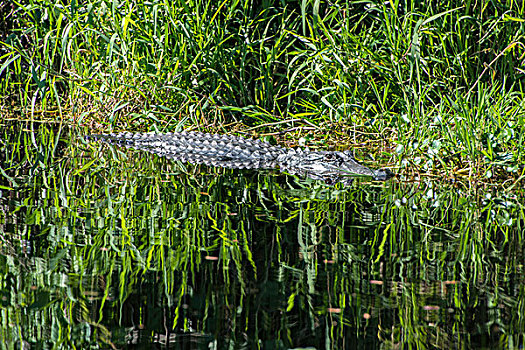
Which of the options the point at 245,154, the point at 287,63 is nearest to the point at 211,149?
the point at 245,154

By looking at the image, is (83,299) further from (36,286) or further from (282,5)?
(282,5)

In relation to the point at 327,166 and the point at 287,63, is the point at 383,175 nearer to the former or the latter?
the point at 327,166

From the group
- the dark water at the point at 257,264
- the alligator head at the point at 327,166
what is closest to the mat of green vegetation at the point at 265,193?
the dark water at the point at 257,264

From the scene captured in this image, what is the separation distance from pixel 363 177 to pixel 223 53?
2.20 m

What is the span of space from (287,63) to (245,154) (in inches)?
51.4

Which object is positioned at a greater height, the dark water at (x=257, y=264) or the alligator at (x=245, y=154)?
the alligator at (x=245, y=154)

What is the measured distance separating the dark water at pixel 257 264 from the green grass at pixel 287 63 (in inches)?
64.2

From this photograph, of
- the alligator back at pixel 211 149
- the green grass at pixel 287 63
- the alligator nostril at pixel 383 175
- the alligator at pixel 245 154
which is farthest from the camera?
the green grass at pixel 287 63

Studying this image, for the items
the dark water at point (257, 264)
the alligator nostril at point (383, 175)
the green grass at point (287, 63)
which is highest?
the green grass at point (287, 63)

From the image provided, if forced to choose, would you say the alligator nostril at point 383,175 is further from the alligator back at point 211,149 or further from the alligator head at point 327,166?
the alligator back at point 211,149

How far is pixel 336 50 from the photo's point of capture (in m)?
6.03

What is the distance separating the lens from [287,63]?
6473mm

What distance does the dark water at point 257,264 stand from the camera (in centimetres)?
212

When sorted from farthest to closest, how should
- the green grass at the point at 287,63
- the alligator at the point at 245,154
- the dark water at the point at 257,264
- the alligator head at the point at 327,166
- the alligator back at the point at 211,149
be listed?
the green grass at the point at 287,63 → the alligator back at the point at 211,149 → the alligator at the point at 245,154 → the alligator head at the point at 327,166 → the dark water at the point at 257,264
